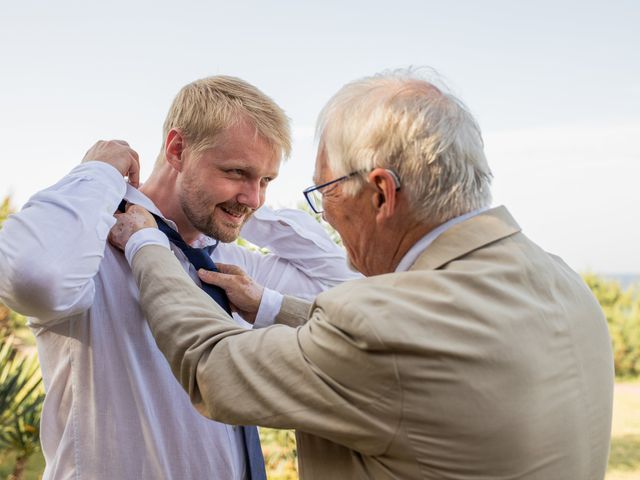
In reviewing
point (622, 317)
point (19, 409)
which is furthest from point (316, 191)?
point (622, 317)

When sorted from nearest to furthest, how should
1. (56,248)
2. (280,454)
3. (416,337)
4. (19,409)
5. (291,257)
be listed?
(416,337), (56,248), (291,257), (19,409), (280,454)

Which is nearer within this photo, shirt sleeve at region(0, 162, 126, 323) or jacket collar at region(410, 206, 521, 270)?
jacket collar at region(410, 206, 521, 270)

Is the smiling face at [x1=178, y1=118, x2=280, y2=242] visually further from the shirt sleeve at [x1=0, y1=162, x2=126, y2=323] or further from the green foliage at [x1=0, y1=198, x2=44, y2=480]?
the green foliage at [x1=0, y1=198, x2=44, y2=480]

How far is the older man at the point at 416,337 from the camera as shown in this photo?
1342 mm

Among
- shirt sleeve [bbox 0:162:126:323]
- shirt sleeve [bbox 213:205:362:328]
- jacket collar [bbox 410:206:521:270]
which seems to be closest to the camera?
jacket collar [bbox 410:206:521:270]

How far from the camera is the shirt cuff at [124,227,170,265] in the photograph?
1.86 metres

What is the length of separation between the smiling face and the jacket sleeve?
2.05ft

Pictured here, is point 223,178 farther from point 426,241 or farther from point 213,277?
point 426,241

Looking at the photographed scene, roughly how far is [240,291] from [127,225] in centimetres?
39

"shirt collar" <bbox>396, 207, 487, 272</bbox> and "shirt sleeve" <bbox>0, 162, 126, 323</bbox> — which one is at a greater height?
"shirt collar" <bbox>396, 207, 487, 272</bbox>

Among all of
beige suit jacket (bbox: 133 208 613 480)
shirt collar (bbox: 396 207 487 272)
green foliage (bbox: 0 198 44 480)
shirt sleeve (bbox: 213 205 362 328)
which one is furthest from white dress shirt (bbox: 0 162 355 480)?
green foliage (bbox: 0 198 44 480)

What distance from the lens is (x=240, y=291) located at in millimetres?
2178

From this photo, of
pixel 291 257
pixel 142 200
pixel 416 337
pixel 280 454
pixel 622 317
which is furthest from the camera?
pixel 622 317

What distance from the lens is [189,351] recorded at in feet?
4.99
